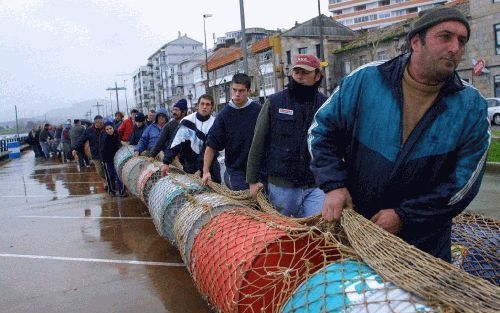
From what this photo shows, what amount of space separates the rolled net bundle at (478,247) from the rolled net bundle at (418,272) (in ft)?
4.04

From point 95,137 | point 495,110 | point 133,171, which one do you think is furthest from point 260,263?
point 495,110

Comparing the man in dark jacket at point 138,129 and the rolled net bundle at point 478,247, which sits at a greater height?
the man in dark jacket at point 138,129

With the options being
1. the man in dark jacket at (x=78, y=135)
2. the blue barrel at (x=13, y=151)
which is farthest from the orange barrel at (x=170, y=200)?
the blue barrel at (x=13, y=151)

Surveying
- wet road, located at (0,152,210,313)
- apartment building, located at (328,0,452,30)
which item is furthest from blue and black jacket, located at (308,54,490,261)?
apartment building, located at (328,0,452,30)

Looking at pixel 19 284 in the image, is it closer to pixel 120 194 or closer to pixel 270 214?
pixel 270 214

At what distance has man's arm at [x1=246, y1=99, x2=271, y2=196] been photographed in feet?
14.8

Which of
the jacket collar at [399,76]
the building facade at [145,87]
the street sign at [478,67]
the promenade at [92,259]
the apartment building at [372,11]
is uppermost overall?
the apartment building at [372,11]

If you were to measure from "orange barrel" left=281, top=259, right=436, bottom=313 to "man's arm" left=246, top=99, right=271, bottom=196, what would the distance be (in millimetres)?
2268

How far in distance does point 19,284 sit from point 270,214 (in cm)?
319

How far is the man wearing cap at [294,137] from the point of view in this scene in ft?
14.2

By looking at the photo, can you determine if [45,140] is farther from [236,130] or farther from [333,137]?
[333,137]

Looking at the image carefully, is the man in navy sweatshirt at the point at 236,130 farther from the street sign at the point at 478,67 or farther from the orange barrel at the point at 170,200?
the street sign at the point at 478,67

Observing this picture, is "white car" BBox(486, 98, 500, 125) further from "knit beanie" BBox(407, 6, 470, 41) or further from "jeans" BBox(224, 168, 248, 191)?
"knit beanie" BBox(407, 6, 470, 41)

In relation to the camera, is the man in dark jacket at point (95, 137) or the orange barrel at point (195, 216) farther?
the man in dark jacket at point (95, 137)
